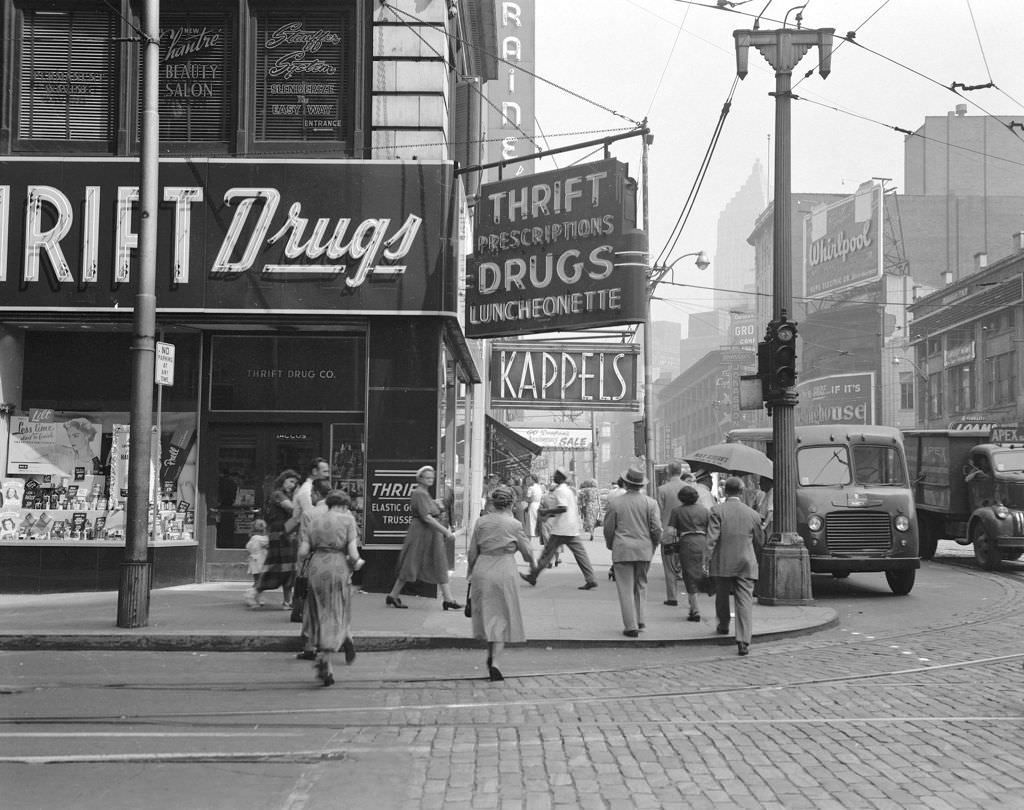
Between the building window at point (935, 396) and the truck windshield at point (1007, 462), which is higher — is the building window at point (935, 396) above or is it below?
above

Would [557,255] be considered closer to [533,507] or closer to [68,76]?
[68,76]

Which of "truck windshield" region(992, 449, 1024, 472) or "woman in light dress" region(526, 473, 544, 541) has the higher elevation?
"truck windshield" region(992, 449, 1024, 472)

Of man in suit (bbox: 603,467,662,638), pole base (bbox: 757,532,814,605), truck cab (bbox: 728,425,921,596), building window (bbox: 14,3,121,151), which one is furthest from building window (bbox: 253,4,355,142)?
truck cab (bbox: 728,425,921,596)

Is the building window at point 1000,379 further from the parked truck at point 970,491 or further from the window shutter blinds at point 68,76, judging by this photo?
the window shutter blinds at point 68,76

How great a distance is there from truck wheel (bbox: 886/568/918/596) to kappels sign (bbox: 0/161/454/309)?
26.1 ft

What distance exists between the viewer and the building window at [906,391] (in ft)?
235

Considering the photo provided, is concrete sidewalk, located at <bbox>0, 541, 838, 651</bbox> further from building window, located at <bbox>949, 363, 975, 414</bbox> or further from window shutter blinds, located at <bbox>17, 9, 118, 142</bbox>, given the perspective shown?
building window, located at <bbox>949, 363, 975, 414</bbox>

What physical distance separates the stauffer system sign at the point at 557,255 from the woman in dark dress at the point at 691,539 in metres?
2.79

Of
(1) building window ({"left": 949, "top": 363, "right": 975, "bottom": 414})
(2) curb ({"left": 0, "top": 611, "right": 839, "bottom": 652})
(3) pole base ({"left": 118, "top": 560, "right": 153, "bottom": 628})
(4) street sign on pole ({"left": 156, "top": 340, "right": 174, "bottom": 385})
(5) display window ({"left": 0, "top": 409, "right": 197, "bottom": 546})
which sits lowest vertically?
(2) curb ({"left": 0, "top": 611, "right": 839, "bottom": 652})

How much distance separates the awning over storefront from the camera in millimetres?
30938

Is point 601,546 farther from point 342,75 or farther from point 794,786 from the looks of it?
point 794,786

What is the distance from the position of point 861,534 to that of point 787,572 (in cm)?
222

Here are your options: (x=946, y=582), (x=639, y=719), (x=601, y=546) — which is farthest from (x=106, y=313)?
(x=601, y=546)

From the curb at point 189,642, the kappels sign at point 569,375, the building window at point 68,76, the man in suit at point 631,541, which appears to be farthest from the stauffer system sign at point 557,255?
the kappels sign at point 569,375
